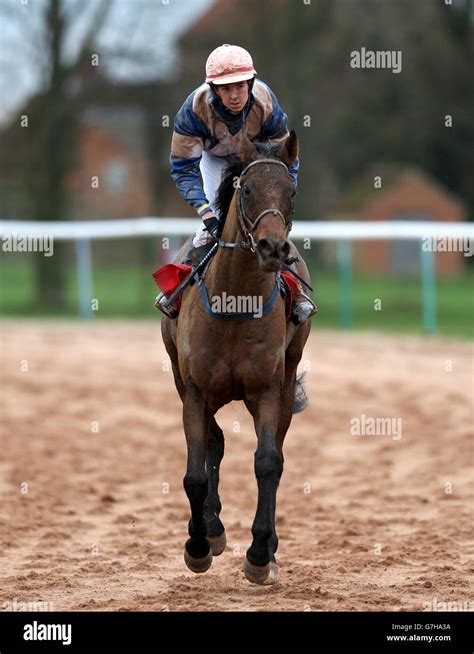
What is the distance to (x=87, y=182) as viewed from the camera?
35.2 meters

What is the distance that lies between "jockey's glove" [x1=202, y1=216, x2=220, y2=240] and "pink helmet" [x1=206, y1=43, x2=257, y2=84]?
686 mm

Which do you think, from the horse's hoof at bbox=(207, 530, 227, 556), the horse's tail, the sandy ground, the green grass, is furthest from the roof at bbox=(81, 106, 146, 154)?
the horse's hoof at bbox=(207, 530, 227, 556)

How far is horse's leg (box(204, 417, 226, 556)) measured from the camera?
21.4 feet

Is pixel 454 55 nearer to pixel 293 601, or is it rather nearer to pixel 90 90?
pixel 90 90

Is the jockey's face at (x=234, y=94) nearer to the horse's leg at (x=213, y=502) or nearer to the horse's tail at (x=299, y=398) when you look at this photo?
the horse's leg at (x=213, y=502)

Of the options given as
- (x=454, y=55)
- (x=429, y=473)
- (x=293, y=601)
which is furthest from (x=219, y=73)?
(x=454, y=55)

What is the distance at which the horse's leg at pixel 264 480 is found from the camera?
591 centimetres

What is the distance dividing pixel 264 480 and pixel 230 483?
4077 mm

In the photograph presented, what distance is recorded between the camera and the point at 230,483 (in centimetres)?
998

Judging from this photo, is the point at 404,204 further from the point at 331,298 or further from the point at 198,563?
the point at 198,563

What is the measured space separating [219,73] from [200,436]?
1.83 meters

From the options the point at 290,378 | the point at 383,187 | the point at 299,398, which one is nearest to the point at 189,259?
the point at 290,378

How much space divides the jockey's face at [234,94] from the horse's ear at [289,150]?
506mm

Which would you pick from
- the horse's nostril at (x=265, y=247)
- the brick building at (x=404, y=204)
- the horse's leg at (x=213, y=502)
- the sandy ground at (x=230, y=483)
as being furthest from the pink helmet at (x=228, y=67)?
the brick building at (x=404, y=204)
